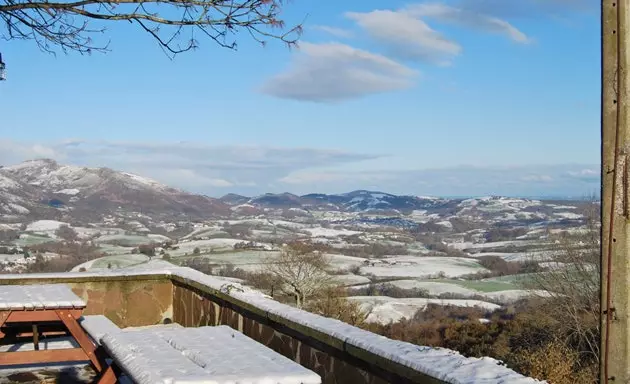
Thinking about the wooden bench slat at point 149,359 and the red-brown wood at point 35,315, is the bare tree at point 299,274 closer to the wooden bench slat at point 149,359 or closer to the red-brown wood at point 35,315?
the red-brown wood at point 35,315

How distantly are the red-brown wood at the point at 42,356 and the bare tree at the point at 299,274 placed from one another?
38514 mm

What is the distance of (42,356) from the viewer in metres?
4.38

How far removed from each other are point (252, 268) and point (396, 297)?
1621 cm

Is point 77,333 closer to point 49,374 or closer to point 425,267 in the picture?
point 49,374

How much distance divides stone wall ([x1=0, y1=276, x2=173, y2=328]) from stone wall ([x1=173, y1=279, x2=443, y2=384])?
1.06ft

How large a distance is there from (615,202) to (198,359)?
5.53 feet

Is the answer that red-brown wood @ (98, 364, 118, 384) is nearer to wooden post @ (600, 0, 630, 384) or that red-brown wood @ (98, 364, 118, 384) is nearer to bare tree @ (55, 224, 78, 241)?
wooden post @ (600, 0, 630, 384)

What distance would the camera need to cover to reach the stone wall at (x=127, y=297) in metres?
6.52

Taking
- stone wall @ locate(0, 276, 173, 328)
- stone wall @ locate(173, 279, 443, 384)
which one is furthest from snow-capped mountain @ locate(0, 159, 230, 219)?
stone wall @ locate(173, 279, 443, 384)

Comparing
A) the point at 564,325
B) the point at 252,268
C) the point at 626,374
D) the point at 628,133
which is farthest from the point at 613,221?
the point at 252,268

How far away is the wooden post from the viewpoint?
68.1 inches

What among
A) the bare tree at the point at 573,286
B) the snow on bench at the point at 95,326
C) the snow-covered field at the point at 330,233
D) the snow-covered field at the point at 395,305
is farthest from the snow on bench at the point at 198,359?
the snow-covered field at the point at 330,233

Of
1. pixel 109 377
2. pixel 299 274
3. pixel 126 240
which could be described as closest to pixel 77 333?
pixel 109 377

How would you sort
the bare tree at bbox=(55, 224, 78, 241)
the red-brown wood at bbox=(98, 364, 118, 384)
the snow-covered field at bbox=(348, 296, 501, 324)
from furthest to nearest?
1. the bare tree at bbox=(55, 224, 78, 241)
2. the snow-covered field at bbox=(348, 296, 501, 324)
3. the red-brown wood at bbox=(98, 364, 118, 384)
